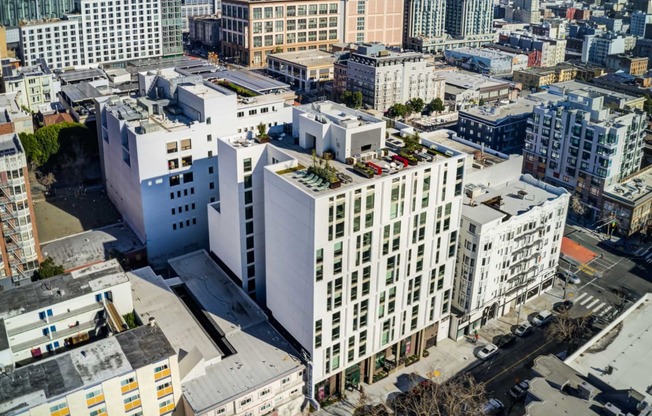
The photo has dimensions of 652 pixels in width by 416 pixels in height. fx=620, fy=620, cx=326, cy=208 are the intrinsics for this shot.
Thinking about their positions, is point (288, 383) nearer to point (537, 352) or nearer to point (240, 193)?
point (240, 193)

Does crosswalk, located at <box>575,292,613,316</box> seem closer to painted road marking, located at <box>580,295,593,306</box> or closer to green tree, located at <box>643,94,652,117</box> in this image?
painted road marking, located at <box>580,295,593,306</box>

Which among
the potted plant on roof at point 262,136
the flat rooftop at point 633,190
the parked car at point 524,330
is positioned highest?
the potted plant on roof at point 262,136

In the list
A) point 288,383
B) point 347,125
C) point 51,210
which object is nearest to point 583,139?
point 347,125

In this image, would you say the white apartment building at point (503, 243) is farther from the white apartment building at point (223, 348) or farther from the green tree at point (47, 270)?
the green tree at point (47, 270)

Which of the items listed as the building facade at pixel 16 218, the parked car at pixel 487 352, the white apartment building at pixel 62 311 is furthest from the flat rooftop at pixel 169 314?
the parked car at pixel 487 352

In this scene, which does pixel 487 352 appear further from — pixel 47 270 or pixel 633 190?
pixel 47 270

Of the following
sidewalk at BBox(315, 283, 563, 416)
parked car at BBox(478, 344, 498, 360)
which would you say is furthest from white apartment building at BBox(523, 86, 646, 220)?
parked car at BBox(478, 344, 498, 360)
